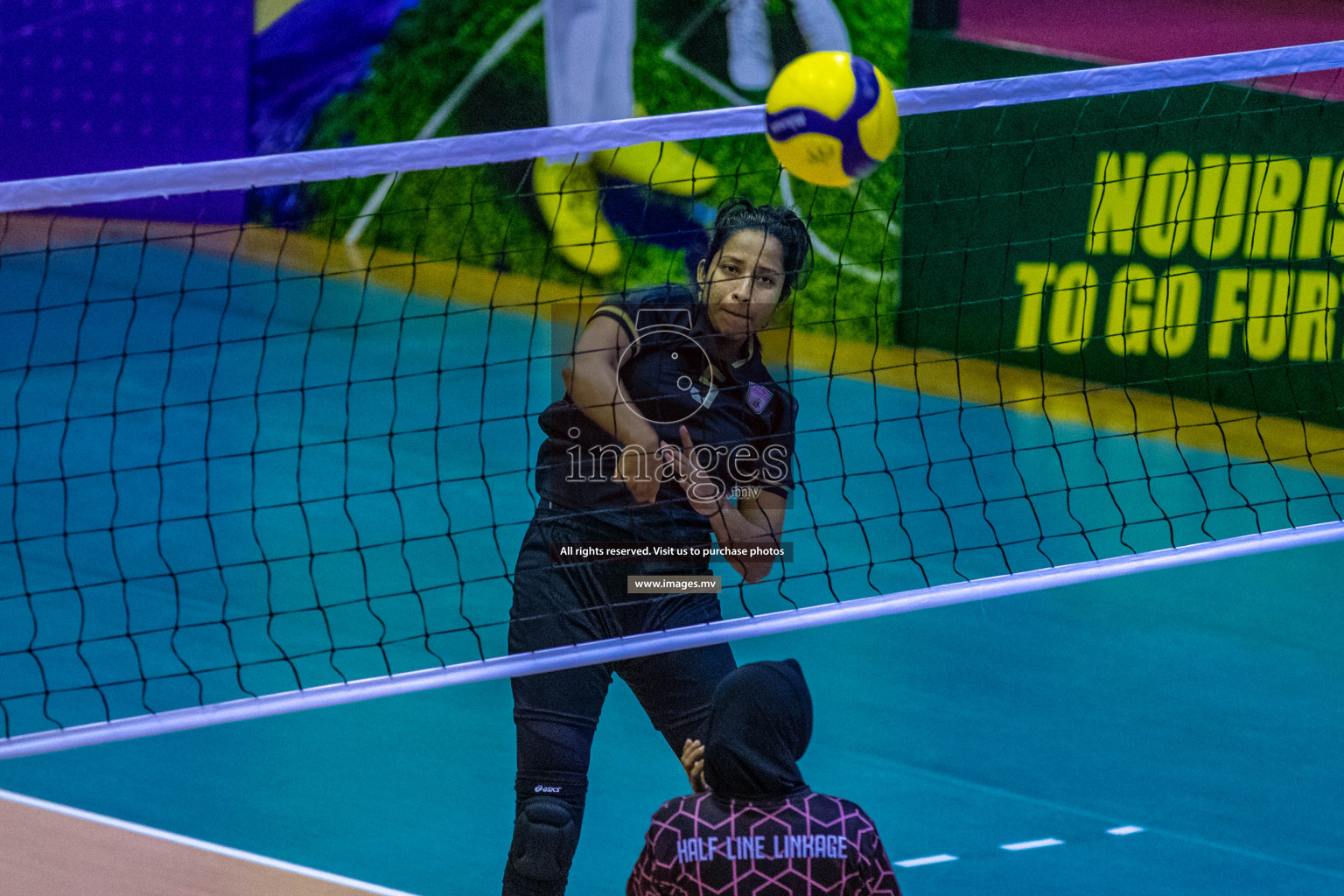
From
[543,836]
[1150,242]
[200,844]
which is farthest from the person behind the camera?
[1150,242]

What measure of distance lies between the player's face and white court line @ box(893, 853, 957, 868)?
1923 mm

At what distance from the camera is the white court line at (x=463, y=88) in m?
13.2

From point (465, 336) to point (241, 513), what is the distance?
11.7 feet

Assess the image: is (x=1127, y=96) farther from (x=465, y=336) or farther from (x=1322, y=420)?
(x=465, y=336)

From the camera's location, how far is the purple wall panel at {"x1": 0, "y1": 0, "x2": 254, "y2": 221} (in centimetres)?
1475

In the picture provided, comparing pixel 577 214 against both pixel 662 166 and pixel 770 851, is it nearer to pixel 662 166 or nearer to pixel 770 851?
pixel 662 166

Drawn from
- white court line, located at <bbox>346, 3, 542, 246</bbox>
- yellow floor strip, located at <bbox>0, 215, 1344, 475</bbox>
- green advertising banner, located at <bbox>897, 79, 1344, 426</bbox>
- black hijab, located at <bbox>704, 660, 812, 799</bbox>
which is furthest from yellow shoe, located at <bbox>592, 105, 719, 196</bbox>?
black hijab, located at <bbox>704, 660, 812, 799</bbox>

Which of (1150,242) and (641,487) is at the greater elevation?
(1150,242)

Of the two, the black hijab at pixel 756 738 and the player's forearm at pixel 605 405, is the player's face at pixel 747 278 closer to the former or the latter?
the player's forearm at pixel 605 405

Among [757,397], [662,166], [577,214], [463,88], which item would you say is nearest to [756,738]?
[757,397]

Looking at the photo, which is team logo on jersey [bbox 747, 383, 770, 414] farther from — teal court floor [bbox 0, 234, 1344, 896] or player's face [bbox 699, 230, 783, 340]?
teal court floor [bbox 0, 234, 1344, 896]

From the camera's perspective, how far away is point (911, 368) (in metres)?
11.2

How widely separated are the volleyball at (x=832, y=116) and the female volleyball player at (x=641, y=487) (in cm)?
21

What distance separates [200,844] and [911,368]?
23.4 ft
